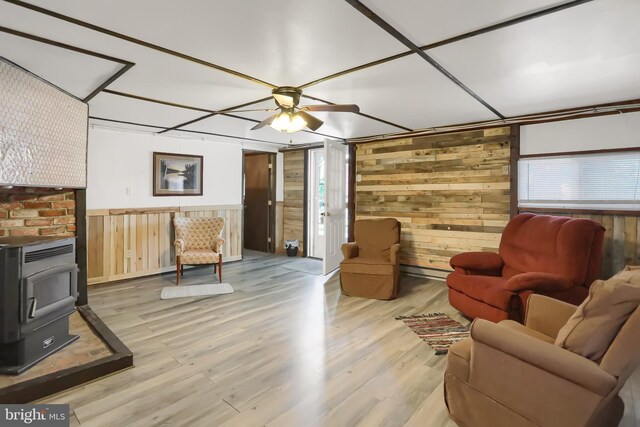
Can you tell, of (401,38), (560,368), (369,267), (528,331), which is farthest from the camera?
(369,267)

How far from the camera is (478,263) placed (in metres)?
3.61

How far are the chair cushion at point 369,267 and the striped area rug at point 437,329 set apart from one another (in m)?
0.66

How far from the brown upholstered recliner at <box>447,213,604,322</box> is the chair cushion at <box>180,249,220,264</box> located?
3.09 metres

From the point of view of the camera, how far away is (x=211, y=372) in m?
2.42

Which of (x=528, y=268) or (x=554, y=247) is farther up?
(x=554, y=247)

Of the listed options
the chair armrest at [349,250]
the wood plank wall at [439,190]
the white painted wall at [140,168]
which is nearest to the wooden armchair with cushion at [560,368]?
the chair armrest at [349,250]

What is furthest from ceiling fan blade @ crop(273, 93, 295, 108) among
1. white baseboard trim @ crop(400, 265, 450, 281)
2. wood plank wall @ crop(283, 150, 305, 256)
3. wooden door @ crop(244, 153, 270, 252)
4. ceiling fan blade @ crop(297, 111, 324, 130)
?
wooden door @ crop(244, 153, 270, 252)

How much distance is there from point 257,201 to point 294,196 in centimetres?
87

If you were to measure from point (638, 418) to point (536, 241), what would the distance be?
1.70 m

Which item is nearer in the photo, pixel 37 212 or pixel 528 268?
pixel 37 212

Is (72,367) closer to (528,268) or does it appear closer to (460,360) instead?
(460,360)

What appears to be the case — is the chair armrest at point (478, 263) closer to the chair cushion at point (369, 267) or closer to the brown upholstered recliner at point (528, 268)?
the brown upholstered recliner at point (528, 268)

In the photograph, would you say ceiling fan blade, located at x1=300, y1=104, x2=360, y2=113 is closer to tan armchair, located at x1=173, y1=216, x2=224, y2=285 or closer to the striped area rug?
the striped area rug

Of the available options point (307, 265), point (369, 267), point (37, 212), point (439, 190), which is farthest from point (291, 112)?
point (307, 265)
